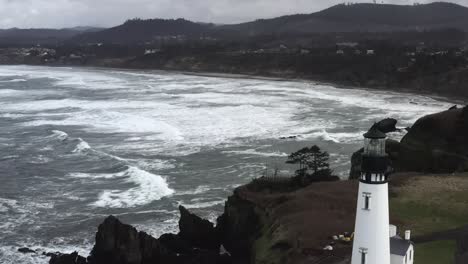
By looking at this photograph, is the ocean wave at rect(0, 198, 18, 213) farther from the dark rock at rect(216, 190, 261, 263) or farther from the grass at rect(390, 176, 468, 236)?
the grass at rect(390, 176, 468, 236)

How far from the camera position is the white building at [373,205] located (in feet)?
42.8

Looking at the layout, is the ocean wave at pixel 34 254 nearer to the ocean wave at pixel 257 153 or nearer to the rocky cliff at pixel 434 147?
the rocky cliff at pixel 434 147

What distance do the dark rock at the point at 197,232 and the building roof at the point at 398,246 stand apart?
11199 millimetres

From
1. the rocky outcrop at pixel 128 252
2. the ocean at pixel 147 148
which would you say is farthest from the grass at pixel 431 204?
the ocean at pixel 147 148

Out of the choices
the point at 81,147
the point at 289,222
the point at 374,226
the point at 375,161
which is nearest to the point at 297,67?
the point at 81,147

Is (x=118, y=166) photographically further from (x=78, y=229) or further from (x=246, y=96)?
(x=246, y=96)

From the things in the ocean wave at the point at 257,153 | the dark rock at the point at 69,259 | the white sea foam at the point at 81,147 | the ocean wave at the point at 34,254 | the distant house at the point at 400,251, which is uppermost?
the distant house at the point at 400,251

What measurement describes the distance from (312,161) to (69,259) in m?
14.3

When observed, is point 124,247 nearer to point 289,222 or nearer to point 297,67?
point 289,222

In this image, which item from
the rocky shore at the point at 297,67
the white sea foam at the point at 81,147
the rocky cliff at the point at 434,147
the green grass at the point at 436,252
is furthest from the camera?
the rocky shore at the point at 297,67

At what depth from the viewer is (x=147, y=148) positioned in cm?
4678

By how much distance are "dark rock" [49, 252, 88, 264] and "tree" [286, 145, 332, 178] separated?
38.4 ft

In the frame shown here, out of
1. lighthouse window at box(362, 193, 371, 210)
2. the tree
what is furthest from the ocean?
lighthouse window at box(362, 193, 371, 210)

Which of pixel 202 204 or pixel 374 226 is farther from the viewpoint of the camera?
pixel 202 204
